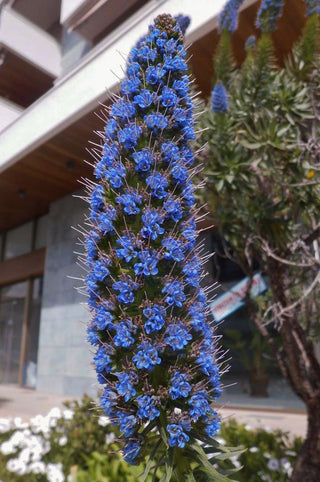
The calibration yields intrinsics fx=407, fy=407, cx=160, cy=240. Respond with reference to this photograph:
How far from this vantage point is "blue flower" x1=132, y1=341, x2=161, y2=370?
1.43 meters

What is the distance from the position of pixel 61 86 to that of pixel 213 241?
5.15 metres

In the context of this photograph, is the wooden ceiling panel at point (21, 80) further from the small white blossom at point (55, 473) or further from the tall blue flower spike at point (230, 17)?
the small white blossom at point (55, 473)

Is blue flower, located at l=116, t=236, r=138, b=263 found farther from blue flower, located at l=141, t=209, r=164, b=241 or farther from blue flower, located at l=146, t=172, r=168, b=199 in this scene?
blue flower, located at l=146, t=172, r=168, b=199

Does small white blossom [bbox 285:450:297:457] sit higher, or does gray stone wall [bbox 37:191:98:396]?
gray stone wall [bbox 37:191:98:396]

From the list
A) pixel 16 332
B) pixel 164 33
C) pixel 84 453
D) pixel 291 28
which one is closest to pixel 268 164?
pixel 164 33

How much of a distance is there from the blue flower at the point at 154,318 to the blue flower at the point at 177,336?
44 mm

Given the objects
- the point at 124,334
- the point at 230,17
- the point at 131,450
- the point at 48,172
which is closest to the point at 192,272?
the point at 124,334

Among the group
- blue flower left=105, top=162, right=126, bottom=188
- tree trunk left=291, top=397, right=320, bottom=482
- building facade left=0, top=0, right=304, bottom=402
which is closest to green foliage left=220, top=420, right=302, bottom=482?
tree trunk left=291, top=397, right=320, bottom=482

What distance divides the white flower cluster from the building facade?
13.4ft

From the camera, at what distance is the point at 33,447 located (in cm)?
393

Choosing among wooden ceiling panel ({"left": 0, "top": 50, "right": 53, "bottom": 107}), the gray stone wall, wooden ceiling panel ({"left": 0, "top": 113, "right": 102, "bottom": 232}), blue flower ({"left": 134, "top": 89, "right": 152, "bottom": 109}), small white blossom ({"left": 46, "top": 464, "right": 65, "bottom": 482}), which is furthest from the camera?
wooden ceiling panel ({"left": 0, "top": 50, "right": 53, "bottom": 107})

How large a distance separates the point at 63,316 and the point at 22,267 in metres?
4.29

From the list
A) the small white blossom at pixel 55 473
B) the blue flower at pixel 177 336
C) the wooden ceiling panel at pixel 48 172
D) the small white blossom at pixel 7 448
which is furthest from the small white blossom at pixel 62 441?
the wooden ceiling panel at pixel 48 172

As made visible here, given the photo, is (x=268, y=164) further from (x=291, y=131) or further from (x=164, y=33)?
(x=164, y=33)
